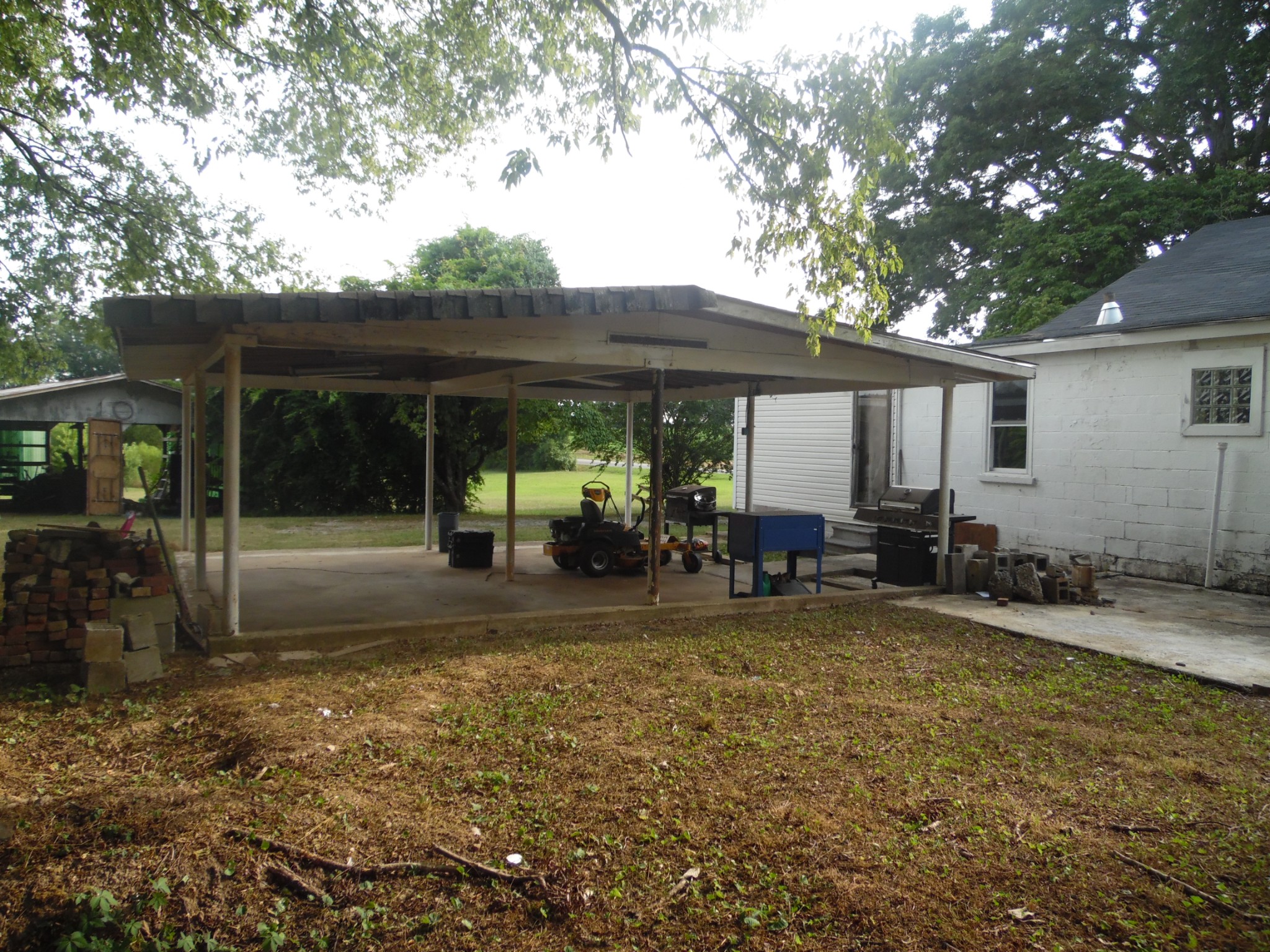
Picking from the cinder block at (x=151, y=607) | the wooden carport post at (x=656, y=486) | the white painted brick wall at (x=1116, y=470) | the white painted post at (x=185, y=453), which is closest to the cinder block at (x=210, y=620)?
the cinder block at (x=151, y=607)

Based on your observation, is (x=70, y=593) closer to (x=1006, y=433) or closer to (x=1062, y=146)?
(x=1006, y=433)

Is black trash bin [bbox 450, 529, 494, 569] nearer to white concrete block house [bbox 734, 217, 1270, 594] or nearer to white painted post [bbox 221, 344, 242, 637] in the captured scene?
white painted post [bbox 221, 344, 242, 637]

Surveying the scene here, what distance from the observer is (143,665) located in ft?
17.3

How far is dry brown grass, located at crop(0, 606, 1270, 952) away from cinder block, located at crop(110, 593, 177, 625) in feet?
1.83

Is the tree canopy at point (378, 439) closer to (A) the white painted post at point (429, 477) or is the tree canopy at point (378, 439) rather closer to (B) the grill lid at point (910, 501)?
(A) the white painted post at point (429, 477)

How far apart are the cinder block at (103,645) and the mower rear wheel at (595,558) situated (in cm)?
549

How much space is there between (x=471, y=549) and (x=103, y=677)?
5.67m

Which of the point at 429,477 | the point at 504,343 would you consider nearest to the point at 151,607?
the point at 504,343

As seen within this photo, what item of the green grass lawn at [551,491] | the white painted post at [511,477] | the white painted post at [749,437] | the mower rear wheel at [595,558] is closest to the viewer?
the white painted post at [511,477]

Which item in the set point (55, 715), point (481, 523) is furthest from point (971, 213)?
point (55, 715)

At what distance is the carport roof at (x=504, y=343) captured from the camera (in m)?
5.49

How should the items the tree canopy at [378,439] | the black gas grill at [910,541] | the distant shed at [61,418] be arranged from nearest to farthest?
the black gas grill at [910,541] < the distant shed at [61,418] < the tree canopy at [378,439]

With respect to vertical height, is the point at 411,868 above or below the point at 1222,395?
below

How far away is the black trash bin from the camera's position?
1055cm
